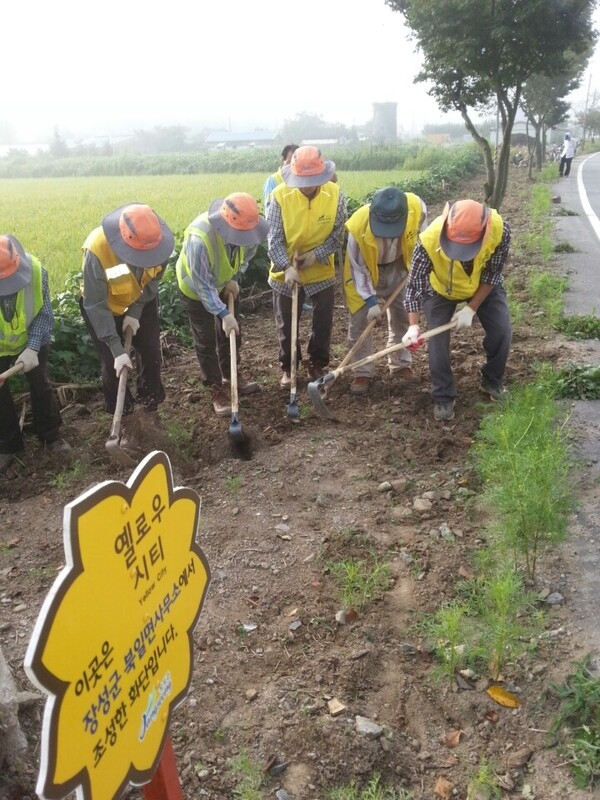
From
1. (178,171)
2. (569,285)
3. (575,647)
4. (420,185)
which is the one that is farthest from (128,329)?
(178,171)

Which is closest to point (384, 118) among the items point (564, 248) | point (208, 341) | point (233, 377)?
point (564, 248)

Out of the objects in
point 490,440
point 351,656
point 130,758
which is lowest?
point 351,656

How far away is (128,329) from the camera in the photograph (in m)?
4.25

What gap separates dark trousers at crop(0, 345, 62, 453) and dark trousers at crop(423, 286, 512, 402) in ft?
8.22

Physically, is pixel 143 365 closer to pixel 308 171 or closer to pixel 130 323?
pixel 130 323

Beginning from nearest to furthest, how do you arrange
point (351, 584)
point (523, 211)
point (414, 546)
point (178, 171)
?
1. point (351, 584)
2. point (414, 546)
3. point (523, 211)
4. point (178, 171)

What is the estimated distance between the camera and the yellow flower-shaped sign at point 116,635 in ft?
3.71

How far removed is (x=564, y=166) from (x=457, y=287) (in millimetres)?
21337

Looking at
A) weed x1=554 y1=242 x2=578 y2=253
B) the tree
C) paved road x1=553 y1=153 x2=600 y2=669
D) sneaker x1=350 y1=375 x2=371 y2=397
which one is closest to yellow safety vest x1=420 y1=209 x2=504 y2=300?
sneaker x1=350 y1=375 x2=371 y2=397

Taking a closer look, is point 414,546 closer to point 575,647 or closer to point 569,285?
point 575,647

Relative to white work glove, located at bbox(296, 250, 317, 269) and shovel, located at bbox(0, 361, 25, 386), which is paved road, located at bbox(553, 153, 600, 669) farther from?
shovel, located at bbox(0, 361, 25, 386)

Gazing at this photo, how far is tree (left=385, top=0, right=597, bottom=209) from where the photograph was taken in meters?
10.3

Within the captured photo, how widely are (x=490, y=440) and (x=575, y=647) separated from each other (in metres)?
1.55

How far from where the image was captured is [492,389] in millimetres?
4672
